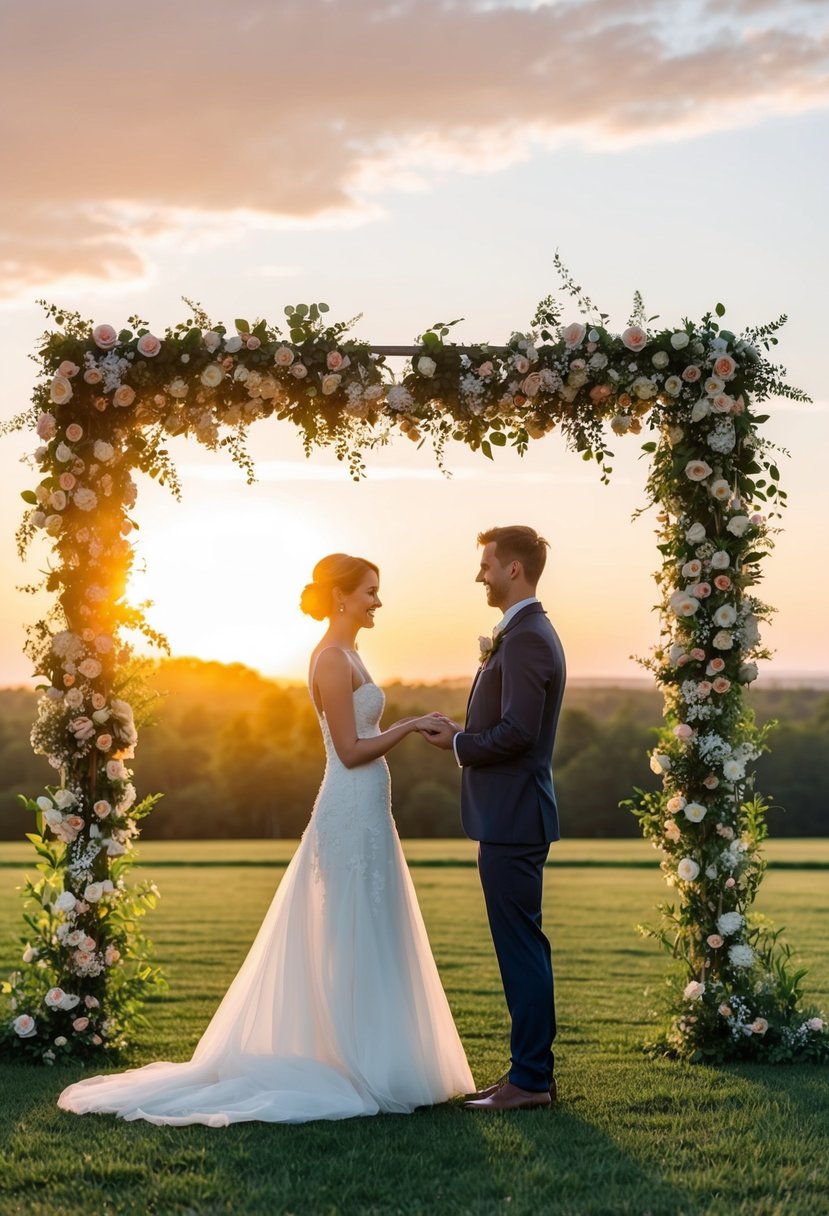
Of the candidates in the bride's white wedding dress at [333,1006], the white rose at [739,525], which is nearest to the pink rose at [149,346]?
the bride's white wedding dress at [333,1006]

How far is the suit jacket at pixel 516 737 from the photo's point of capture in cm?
615

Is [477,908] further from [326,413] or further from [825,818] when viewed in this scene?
[825,818]

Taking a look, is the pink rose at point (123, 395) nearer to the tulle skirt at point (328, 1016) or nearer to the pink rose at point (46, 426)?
the pink rose at point (46, 426)

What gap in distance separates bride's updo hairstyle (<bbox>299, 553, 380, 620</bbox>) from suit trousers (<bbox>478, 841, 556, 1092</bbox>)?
145 cm

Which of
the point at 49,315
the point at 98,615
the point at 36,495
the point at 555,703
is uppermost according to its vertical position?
the point at 49,315

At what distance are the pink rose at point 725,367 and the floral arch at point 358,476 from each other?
0.01m

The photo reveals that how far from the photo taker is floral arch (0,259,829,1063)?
Answer: 770 cm

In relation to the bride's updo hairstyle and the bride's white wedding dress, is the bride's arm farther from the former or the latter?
the bride's updo hairstyle

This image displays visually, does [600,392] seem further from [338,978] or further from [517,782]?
[338,978]

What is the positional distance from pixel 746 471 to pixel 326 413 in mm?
2443

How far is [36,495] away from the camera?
7.92 metres

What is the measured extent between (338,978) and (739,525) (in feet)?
11.0

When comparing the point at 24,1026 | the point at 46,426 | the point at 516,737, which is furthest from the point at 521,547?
the point at 24,1026

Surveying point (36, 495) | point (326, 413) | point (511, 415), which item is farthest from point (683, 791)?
point (36, 495)
